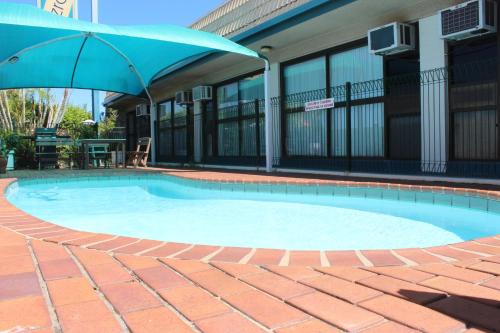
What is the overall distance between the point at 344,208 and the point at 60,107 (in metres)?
17.7

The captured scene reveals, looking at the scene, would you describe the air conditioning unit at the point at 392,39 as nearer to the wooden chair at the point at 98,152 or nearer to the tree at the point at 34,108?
the wooden chair at the point at 98,152

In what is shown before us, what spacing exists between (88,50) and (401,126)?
7.06m

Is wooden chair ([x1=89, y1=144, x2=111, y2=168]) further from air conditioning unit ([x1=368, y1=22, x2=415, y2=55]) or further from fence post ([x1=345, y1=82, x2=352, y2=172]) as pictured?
air conditioning unit ([x1=368, y1=22, x2=415, y2=55])

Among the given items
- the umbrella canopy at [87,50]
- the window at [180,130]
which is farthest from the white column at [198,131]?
the umbrella canopy at [87,50]

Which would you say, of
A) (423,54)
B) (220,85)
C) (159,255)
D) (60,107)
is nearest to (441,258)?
(159,255)

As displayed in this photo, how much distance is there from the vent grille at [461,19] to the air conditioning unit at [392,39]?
74 centimetres

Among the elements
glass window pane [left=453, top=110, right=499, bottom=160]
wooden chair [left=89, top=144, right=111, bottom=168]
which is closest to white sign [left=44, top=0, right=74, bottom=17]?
wooden chair [left=89, top=144, right=111, bottom=168]

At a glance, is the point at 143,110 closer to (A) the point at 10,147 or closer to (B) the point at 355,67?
(A) the point at 10,147

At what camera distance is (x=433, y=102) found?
21.4ft

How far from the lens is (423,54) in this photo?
6.64 meters

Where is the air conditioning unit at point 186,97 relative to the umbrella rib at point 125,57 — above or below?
below

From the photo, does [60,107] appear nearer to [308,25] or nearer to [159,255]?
[308,25]

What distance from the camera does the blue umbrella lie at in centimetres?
696

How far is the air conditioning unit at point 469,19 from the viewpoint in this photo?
559cm
